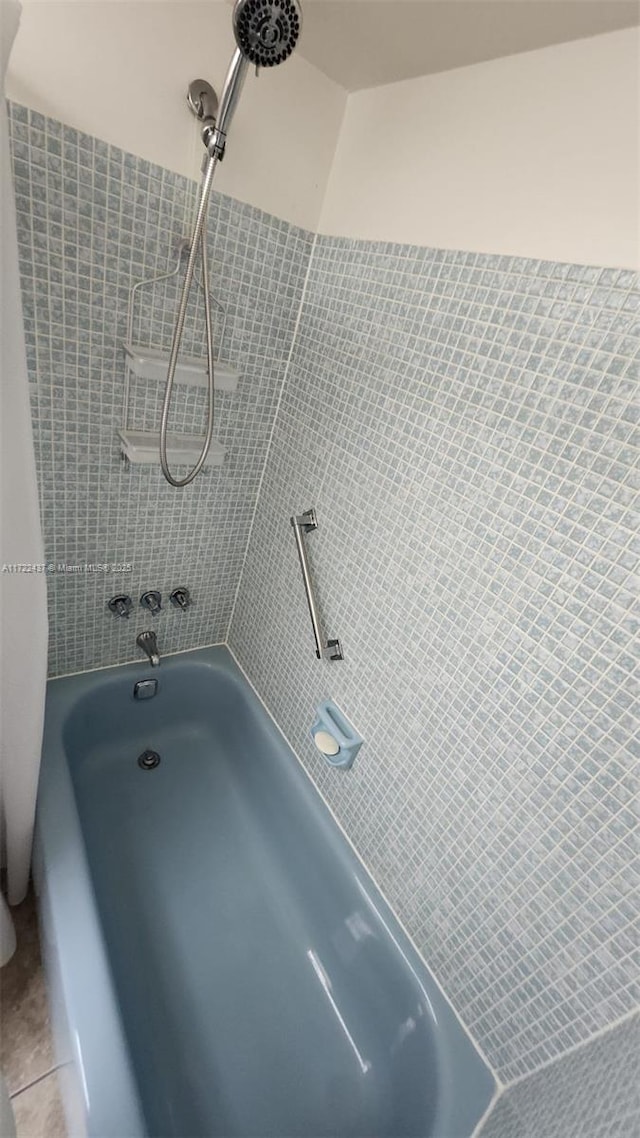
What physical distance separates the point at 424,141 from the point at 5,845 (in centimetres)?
189

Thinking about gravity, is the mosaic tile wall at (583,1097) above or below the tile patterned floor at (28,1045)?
above

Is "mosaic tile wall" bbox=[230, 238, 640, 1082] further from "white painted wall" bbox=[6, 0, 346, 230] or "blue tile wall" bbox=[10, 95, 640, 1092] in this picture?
"white painted wall" bbox=[6, 0, 346, 230]

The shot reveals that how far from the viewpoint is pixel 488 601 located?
0.96 m

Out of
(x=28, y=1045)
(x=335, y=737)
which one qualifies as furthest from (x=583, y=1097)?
(x=28, y=1045)

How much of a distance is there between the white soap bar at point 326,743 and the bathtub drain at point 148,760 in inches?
27.3

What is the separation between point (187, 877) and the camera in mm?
1446

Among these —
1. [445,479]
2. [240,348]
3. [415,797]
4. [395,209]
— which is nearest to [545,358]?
[445,479]

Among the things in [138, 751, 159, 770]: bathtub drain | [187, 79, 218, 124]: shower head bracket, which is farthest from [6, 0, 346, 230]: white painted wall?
[138, 751, 159, 770]: bathtub drain

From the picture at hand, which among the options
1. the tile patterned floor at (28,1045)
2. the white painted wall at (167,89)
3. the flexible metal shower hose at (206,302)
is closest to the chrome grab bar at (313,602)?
the flexible metal shower hose at (206,302)

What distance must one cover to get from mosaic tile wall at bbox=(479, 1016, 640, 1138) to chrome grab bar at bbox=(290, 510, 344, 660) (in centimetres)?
89

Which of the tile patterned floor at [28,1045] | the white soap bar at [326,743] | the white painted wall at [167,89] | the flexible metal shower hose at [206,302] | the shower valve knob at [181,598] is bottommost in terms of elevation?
the tile patterned floor at [28,1045]

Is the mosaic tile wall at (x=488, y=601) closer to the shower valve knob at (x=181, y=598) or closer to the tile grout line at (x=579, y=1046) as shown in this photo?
the tile grout line at (x=579, y=1046)

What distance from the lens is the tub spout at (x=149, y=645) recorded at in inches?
64.7

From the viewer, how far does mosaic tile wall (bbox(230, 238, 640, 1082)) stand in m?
0.80
